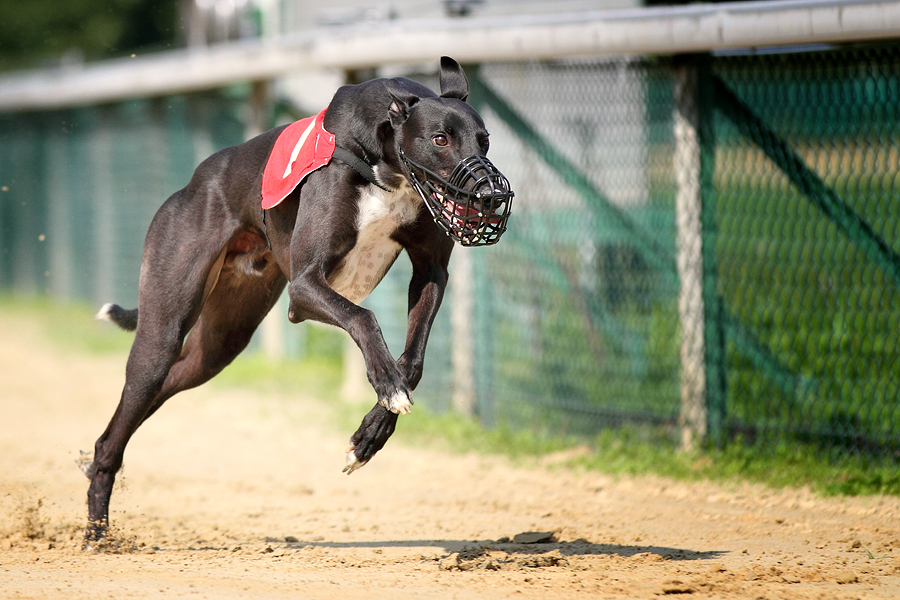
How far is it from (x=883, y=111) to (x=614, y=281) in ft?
6.27

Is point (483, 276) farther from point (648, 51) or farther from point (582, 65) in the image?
point (648, 51)

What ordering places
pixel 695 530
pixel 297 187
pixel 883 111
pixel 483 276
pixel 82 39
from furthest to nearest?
pixel 82 39 → pixel 483 276 → pixel 883 111 → pixel 695 530 → pixel 297 187

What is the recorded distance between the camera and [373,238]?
3.66 metres

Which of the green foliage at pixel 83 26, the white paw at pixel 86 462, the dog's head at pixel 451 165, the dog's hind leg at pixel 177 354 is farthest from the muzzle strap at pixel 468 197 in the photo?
the green foliage at pixel 83 26

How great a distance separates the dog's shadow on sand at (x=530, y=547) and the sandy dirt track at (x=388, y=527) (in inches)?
0.6

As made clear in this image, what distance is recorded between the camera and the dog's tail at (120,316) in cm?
460

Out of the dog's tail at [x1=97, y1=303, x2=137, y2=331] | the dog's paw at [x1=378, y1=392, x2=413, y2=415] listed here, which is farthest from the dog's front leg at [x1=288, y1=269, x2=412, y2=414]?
the dog's tail at [x1=97, y1=303, x2=137, y2=331]

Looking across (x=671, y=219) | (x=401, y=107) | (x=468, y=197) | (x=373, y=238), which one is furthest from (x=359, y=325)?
(x=671, y=219)

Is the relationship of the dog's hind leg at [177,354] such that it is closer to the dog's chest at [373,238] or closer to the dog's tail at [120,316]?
the dog's tail at [120,316]

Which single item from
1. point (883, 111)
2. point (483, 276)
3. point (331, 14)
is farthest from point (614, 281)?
point (331, 14)

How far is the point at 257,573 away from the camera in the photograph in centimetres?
353

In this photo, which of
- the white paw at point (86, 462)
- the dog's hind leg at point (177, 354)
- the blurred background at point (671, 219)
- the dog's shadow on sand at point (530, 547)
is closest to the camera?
the dog's shadow on sand at point (530, 547)

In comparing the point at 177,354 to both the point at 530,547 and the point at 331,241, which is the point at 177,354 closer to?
the point at 331,241

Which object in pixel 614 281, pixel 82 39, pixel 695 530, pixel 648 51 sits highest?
pixel 82 39
